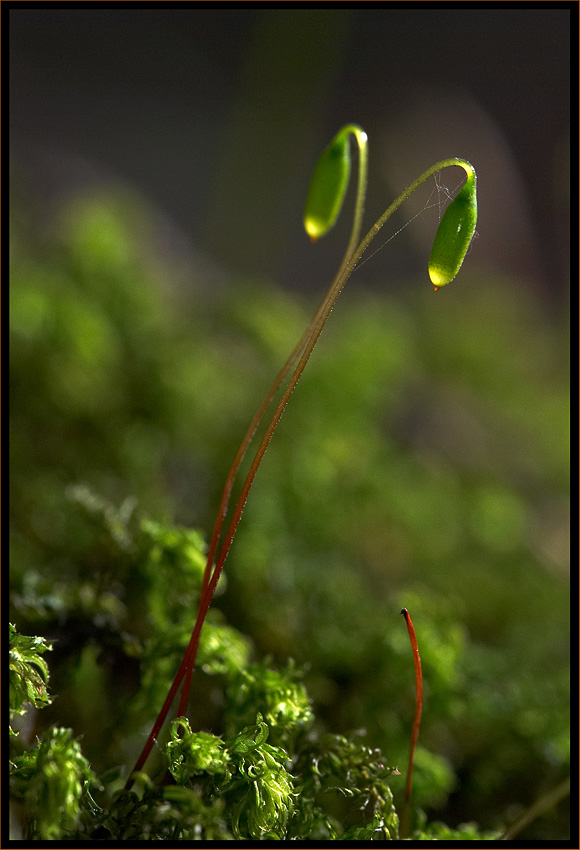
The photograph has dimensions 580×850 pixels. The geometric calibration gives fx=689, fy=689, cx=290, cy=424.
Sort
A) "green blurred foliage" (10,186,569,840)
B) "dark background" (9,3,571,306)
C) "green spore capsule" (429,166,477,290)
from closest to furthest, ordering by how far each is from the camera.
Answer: "green spore capsule" (429,166,477,290)
"green blurred foliage" (10,186,569,840)
"dark background" (9,3,571,306)

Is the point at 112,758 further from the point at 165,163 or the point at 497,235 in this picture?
the point at 165,163

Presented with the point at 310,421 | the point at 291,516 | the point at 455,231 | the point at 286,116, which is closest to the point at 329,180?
the point at 455,231

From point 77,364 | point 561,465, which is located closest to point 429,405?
point 561,465

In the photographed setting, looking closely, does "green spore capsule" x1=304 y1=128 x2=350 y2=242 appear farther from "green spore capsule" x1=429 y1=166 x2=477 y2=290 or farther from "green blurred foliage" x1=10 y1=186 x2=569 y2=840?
"green blurred foliage" x1=10 y1=186 x2=569 y2=840

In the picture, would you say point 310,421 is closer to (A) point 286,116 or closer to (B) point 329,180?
(B) point 329,180

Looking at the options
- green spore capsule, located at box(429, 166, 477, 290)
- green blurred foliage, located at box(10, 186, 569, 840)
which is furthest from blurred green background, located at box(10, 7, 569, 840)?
green spore capsule, located at box(429, 166, 477, 290)
